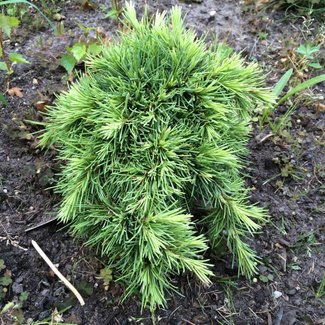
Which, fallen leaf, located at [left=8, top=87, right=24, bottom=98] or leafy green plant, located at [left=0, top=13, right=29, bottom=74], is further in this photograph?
fallen leaf, located at [left=8, top=87, right=24, bottom=98]

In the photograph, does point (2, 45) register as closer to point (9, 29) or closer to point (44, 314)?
point (9, 29)

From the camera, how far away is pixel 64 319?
1994 mm

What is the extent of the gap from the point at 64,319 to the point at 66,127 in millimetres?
864

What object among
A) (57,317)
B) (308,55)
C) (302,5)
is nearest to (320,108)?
(308,55)

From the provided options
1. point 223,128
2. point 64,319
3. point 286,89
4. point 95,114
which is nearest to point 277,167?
point 286,89

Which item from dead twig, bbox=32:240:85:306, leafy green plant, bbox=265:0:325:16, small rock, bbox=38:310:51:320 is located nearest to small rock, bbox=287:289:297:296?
dead twig, bbox=32:240:85:306

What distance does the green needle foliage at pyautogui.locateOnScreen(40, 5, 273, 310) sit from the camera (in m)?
1.67

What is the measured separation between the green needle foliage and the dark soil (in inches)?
12.6

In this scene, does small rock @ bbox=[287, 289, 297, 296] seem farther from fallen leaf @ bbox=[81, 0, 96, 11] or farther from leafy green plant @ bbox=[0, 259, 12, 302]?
fallen leaf @ bbox=[81, 0, 96, 11]

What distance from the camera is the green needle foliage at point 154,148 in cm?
167

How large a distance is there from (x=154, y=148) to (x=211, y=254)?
2.45 ft

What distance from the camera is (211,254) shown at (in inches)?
85.4

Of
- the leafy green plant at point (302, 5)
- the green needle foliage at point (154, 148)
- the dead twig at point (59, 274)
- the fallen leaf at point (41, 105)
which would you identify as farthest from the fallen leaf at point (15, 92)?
the leafy green plant at point (302, 5)

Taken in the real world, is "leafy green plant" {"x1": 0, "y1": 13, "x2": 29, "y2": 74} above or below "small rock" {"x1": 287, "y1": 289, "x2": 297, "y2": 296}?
above
